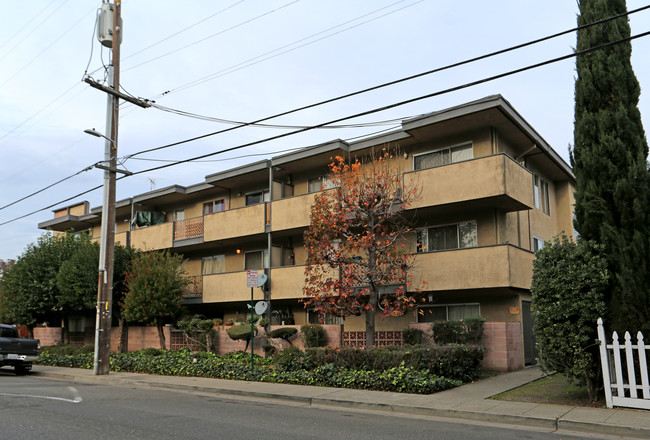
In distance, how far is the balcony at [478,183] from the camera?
16953 mm

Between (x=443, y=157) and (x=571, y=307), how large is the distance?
389 inches

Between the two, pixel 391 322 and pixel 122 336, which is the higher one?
pixel 391 322

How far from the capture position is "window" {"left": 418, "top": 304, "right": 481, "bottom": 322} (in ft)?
62.1

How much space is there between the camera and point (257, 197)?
2605 cm

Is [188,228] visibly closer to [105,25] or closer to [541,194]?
[105,25]

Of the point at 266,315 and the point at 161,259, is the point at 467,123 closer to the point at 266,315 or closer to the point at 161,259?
the point at 266,315

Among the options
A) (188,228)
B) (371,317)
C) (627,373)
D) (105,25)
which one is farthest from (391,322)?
(105,25)

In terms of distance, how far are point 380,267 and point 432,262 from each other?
2.19 m

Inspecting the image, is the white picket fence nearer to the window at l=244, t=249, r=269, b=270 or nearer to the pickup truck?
the window at l=244, t=249, r=269, b=270

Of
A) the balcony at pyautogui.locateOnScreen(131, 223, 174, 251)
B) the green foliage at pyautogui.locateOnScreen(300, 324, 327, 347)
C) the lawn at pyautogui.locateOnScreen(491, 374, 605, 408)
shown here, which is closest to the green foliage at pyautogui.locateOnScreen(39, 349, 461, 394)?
the green foliage at pyautogui.locateOnScreen(300, 324, 327, 347)

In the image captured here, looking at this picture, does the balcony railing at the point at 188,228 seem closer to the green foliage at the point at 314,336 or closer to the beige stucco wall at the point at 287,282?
the beige stucco wall at the point at 287,282

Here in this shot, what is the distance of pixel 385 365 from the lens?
45.8 feet

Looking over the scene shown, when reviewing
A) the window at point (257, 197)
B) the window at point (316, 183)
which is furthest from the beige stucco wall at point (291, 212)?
the window at point (257, 197)

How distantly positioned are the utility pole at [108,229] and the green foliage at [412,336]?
9634mm
